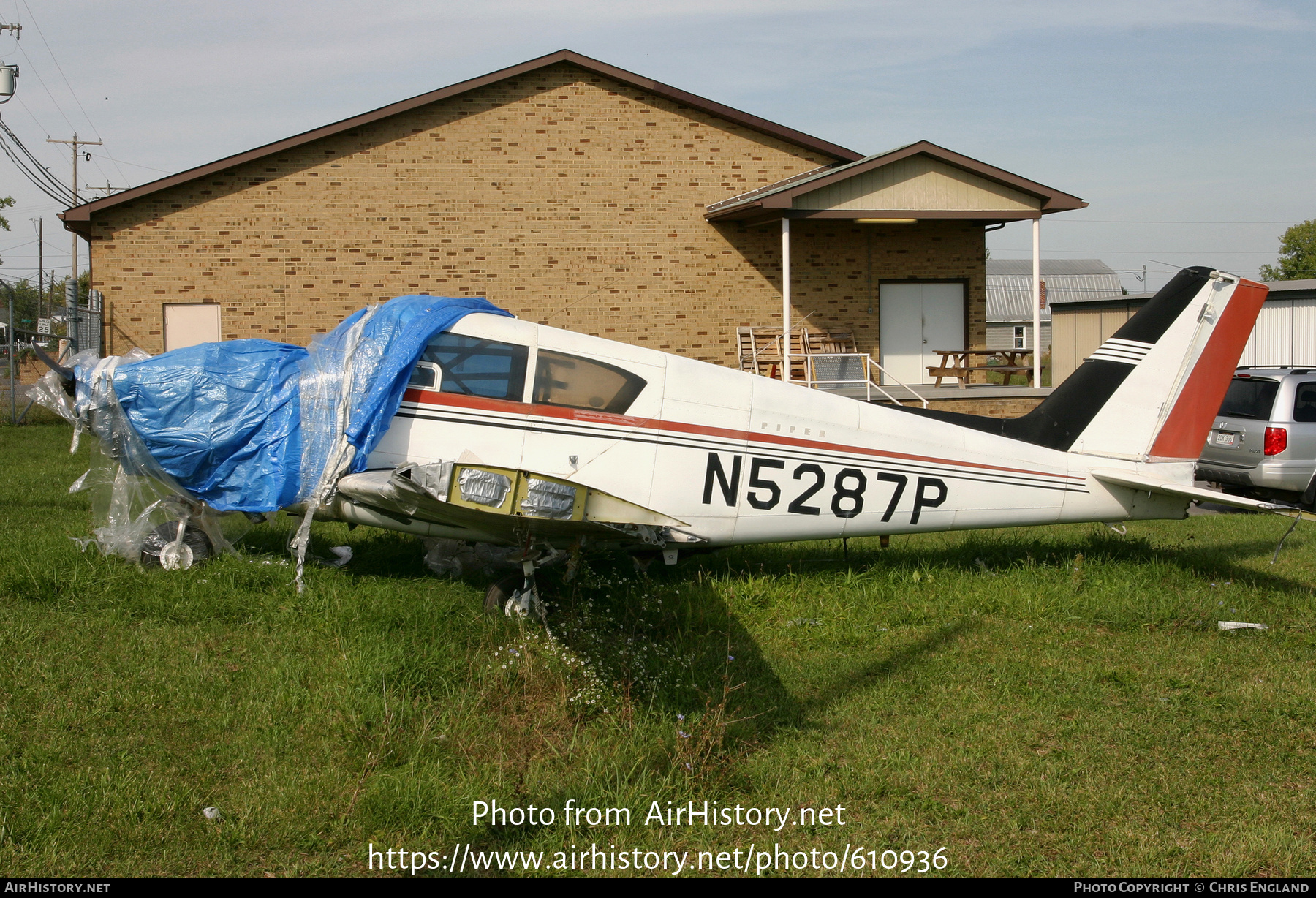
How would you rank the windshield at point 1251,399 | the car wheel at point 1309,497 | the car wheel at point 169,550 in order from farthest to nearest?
1. the windshield at point 1251,399
2. the car wheel at point 1309,497
3. the car wheel at point 169,550

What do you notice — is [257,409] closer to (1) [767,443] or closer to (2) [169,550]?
(2) [169,550]

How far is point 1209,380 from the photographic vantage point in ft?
25.0

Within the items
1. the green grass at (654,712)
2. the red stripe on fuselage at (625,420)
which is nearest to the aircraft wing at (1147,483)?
the green grass at (654,712)

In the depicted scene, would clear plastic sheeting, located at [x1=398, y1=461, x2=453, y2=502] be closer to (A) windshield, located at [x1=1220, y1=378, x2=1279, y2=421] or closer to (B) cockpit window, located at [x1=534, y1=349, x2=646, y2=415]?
(B) cockpit window, located at [x1=534, y1=349, x2=646, y2=415]

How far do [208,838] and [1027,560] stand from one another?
678 cm

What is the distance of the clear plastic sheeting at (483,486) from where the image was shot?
16.2ft

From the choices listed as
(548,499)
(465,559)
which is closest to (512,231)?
(465,559)

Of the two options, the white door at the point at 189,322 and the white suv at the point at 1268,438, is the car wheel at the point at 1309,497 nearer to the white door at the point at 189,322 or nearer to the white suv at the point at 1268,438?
the white suv at the point at 1268,438

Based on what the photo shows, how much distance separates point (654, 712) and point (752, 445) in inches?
102

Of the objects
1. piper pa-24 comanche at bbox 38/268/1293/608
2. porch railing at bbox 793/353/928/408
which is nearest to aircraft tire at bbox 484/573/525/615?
piper pa-24 comanche at bbox 38/268/1293/608

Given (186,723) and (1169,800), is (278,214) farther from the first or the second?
(1169,800)

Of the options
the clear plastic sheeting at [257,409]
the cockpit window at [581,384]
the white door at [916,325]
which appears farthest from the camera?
the white door at [916,325]

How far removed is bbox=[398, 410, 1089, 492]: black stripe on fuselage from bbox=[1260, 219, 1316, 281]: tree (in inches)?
2492

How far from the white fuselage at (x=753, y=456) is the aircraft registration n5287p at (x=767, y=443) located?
12mm
